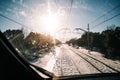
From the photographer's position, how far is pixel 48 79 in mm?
2645

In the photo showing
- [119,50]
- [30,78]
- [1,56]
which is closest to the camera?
[1,56]

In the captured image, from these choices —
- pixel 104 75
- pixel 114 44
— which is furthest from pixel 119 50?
pixel 104 75

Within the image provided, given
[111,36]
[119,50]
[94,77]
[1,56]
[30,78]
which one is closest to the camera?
[1,56]

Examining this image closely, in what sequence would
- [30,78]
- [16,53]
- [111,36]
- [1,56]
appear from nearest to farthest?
[1,56] < [16,53] < [30,78] < [111,36]

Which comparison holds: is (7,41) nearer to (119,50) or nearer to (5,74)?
(5,74)

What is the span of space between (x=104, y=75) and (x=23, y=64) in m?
1.69

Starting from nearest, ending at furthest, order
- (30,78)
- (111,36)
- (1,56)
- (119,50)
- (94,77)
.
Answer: (1,56) → (30,78) → (94,77) → (119,50) → (111,36)

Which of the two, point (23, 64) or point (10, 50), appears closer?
point (10, 50)

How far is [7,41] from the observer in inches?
88.0

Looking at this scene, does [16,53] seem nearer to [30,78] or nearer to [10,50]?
[10,50]

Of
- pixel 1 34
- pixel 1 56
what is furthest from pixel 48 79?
pixel 1 34

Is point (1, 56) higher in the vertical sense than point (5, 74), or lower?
higher

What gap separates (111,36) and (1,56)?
31500mm

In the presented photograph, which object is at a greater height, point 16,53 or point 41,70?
point 16,53
